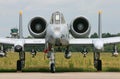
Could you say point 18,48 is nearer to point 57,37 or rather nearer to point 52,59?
point 52,59

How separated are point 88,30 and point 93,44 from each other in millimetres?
1489

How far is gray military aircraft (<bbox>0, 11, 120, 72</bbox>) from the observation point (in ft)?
71.8

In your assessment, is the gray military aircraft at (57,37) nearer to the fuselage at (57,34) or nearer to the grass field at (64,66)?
the fuselage at (57,34)

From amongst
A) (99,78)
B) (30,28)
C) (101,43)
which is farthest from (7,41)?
(99,78)

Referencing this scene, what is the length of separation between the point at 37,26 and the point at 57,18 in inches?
129

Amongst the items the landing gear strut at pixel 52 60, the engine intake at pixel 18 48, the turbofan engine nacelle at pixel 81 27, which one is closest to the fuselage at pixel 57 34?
the landing gear strut at pixel 52 60

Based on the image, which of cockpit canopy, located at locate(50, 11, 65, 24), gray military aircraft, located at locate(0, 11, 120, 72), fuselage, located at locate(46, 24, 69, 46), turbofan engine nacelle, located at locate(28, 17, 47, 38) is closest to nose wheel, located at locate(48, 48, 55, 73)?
gray military aircraft, located at locate(0, 11, 120, 72)

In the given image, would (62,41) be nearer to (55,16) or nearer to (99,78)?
(55,16)

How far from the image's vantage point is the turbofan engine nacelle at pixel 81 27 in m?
25.1

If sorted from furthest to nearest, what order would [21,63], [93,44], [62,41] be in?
[21,63], [93,44], [62,41]

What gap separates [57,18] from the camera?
22453 mm

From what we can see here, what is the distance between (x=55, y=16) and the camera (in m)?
22.6

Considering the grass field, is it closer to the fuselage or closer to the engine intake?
the engine intake

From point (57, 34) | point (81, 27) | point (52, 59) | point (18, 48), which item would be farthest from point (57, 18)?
point (81, 27)
